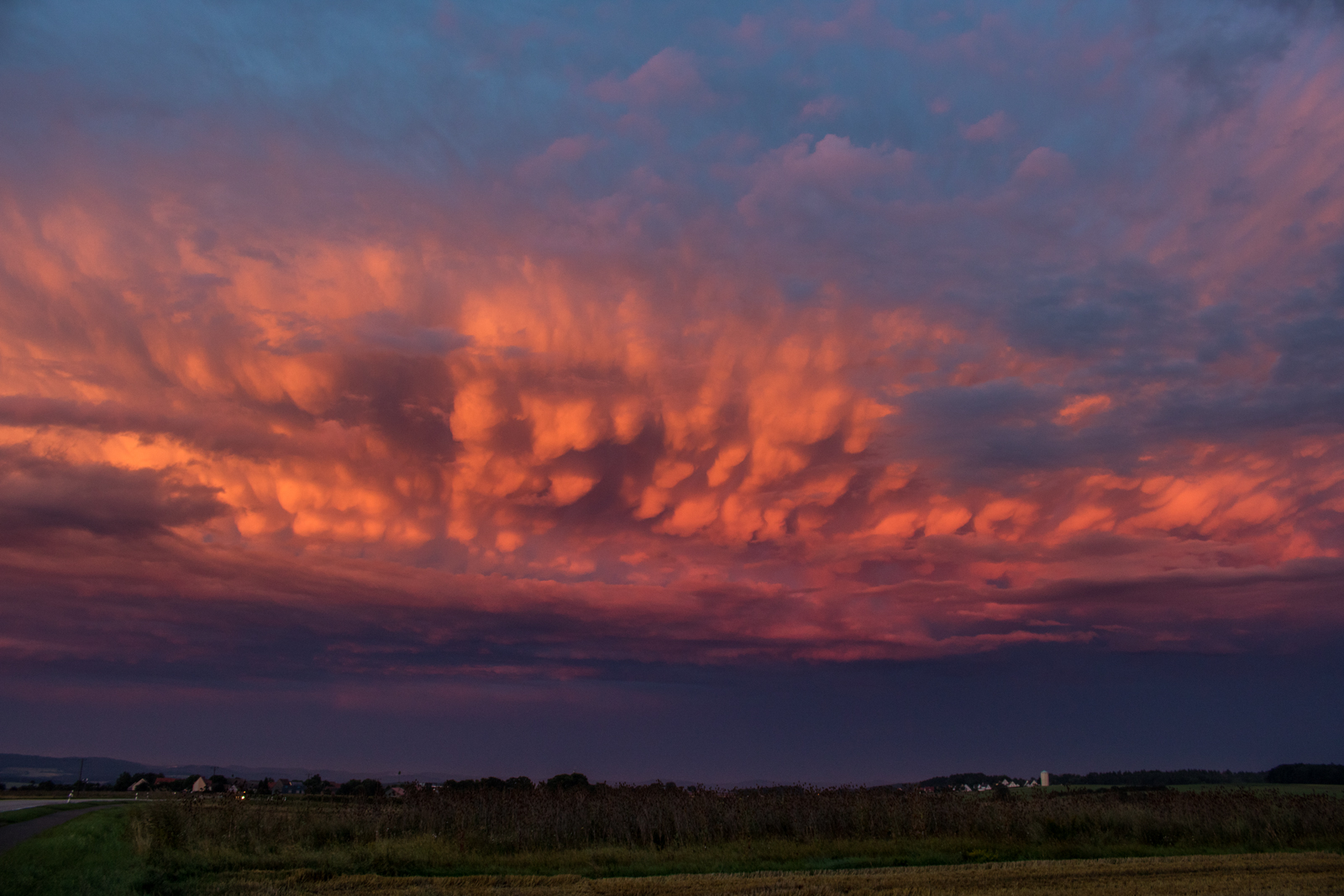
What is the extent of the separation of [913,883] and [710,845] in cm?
1084

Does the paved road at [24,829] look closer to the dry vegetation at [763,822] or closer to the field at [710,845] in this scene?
the field at [710,845]

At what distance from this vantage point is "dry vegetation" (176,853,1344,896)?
18141mm

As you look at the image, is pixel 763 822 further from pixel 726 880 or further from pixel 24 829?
pixel 24 829

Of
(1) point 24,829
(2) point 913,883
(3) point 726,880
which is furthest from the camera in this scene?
(1) point 24,829

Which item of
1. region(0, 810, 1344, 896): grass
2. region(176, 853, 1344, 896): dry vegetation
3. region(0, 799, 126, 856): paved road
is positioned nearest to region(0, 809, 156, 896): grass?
region(0, 810, 1344, 896): grass

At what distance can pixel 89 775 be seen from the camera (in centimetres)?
15762

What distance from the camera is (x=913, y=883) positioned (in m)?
19.5

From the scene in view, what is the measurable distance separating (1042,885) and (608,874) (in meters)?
10.9

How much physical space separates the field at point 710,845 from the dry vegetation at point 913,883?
105mm

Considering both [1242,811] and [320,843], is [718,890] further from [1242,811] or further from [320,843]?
[1242,811]

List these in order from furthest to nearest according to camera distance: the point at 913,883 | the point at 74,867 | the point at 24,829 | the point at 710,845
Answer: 1. the point at 24,829
2. the point at 710,845
3. the point at 74,867
4. the point at 913,883

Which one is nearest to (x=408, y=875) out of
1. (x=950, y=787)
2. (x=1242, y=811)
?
(x=950, y=787)

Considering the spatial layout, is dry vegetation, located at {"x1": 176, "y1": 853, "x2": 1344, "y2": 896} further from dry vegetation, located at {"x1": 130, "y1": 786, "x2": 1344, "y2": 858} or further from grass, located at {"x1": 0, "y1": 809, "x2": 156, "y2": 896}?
dry vegetation, located at {"x1": 130, "y1": 786, "x2": 1344, "y2": 858}

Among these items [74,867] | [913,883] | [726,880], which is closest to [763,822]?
[726,880]
